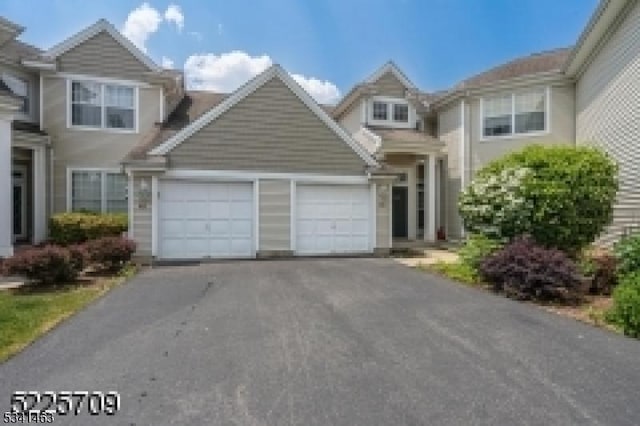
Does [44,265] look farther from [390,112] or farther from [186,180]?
[390,112]

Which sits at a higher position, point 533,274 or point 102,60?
point 102,60

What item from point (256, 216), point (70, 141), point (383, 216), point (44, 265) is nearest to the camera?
point (44, 265)

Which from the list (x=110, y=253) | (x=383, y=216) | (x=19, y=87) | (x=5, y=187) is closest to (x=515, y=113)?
(x=383, y=216)

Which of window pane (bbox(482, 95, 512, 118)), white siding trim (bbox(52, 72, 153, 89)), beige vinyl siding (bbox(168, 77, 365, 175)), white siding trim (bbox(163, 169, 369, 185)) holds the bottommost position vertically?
white siding trim (bbox(163, 169, 369, 185))

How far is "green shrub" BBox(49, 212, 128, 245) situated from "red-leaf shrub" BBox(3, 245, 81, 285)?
188 inches

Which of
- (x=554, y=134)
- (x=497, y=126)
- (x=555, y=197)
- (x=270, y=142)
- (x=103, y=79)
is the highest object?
(x=103, y=79)

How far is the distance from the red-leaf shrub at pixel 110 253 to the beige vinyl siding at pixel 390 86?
12.8 meters

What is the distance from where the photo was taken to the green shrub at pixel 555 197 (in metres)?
9.76

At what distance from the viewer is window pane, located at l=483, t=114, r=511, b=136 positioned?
17297 millimetres

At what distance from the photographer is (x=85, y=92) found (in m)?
16.2

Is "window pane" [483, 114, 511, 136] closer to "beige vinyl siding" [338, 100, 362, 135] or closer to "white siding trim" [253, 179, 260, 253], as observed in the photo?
"beige vinyl siding" [338, 100, 362, 135]

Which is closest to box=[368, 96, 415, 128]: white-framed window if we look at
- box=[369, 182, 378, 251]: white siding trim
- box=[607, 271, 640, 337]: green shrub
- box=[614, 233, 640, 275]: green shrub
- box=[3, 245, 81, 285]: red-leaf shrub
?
box=[369, 182, 378, 251]: white siding trim

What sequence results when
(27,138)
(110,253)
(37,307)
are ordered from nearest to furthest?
(37,307) → (110,253) → (27,138)

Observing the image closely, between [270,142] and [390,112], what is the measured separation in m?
A: 7.87
